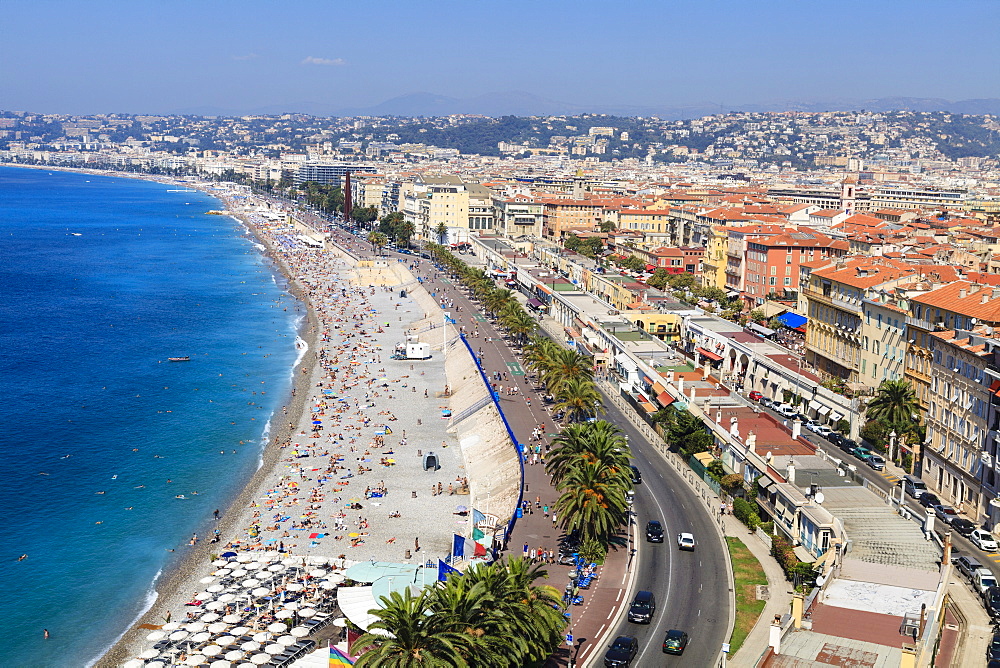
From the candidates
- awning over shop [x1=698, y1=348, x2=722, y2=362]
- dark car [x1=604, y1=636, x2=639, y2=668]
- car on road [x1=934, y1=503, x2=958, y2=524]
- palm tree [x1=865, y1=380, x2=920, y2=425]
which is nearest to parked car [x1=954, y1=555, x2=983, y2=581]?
car on road [x1=934, y1=503, x2=958, y2=524]

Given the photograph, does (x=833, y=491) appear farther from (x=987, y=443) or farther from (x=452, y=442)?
(x=452, y=442)

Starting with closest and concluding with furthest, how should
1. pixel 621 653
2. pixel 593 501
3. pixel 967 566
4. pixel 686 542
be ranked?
pixel 621 653
pixel 967 566
pixel 593 501
pixel 686 542

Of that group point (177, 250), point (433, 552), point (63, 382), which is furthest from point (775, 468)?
point (177, 250)

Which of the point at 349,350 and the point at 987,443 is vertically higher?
the point at 987,443

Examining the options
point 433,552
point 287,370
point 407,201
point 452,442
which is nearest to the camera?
point 433,552

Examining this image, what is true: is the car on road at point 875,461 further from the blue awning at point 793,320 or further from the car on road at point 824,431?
the blue awning at point 793,320

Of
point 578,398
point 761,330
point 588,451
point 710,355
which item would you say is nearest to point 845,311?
point 710,355

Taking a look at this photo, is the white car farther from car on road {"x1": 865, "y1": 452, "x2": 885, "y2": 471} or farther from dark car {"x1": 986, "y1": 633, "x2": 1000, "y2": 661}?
car on road {"x1": 865, "y1": 452, "x2": 885, "y2": 471}

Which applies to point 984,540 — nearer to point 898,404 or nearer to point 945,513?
point 945,513
